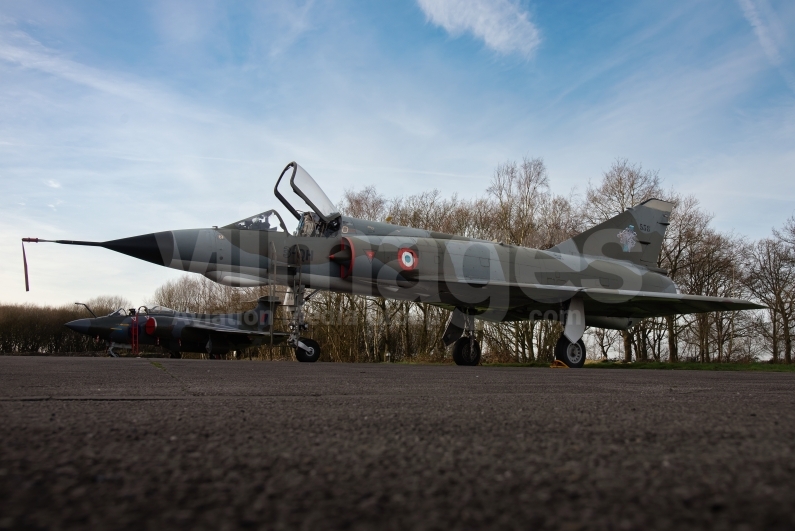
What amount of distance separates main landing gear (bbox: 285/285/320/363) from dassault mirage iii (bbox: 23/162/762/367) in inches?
0.9

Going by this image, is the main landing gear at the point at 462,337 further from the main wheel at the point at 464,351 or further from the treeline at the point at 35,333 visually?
the treeline at the point at 35,333

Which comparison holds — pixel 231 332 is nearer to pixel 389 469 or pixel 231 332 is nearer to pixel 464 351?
pixel 464 351

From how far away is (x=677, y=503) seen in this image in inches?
40.4

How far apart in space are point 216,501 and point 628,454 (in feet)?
3.39

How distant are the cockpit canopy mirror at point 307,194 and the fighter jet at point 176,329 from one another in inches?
308

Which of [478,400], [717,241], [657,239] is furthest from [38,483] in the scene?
[717,241]

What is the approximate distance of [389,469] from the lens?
Answer: 1279 mm

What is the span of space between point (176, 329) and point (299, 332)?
10591 millimetres

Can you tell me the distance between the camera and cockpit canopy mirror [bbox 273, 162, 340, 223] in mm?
11188

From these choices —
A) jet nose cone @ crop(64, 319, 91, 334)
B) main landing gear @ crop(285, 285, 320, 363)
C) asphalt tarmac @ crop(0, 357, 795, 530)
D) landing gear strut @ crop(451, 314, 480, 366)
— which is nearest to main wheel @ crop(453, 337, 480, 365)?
landing gear strut @ crop(451, 314, 480, 366)

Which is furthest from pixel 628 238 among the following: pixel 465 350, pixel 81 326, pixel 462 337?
pixel 81 326

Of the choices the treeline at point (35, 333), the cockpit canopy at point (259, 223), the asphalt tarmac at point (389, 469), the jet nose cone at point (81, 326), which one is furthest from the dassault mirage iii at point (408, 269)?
the treeline at point (35, 333)

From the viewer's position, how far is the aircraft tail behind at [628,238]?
13.8m

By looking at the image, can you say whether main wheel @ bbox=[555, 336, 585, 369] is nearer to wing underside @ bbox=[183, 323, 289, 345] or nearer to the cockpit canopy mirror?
the cockpit canopy mirror
